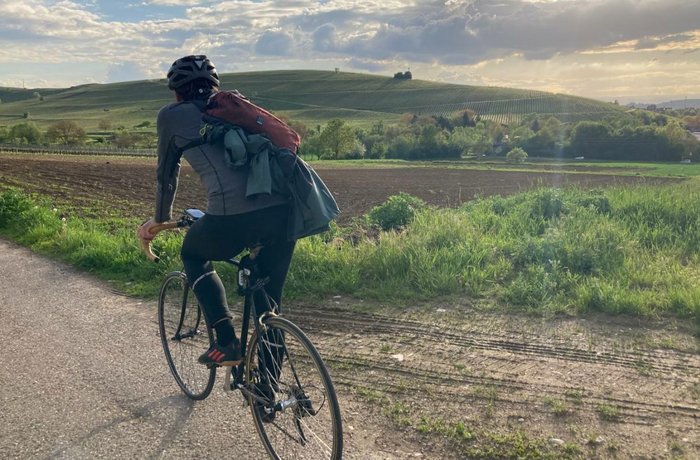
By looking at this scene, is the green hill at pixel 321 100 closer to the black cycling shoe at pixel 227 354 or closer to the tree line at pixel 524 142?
the tree line at pixel 524 142

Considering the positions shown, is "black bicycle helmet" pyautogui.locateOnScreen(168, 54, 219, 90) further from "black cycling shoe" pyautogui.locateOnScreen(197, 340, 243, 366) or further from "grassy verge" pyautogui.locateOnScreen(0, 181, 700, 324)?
"grassy verge" pyautogui.locateOnScreen(0, 181, 700, 324)

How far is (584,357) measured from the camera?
184 inches

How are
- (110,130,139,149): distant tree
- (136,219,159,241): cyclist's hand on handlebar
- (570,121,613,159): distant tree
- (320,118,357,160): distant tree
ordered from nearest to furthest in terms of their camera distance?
(136,219,159,241): cyclist's hand on handlebar < (570,121,613,159): distant tree < (110,130,139,149): distant tree < (320,118,357,160): distant tree

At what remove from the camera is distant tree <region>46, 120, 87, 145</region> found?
226ft

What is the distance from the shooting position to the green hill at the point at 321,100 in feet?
383

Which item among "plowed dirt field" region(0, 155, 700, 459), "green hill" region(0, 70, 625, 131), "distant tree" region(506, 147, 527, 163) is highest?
"green hill" region(0, 70, 625, 131)

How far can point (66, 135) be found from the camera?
2749 inches

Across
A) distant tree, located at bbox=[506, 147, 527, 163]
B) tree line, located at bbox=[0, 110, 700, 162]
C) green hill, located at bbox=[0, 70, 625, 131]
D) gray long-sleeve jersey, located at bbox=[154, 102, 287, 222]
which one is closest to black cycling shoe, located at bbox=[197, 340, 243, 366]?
gray long-sleeve jersey, located at bbox=[154, 102, 287, 222]

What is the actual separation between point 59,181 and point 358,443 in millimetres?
27087

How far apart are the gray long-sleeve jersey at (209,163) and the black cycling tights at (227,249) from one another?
0.06 metres

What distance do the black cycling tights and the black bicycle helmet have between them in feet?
2.65

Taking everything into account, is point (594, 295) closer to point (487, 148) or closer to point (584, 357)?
point (584, 357)

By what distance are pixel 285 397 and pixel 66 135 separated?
75572 millimetres

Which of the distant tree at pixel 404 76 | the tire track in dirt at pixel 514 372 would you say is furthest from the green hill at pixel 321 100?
the tire track in dirt at pixel 514 372
